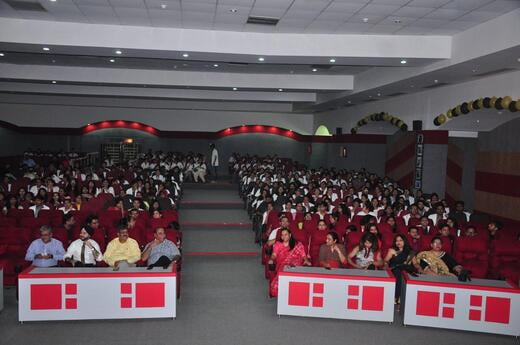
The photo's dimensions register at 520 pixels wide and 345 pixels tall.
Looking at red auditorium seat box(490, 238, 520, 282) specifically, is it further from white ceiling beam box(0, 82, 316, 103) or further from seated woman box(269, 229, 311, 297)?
white ceiling beam box(0, 82, 316, 103)

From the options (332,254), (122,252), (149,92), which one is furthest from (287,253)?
(149,92)

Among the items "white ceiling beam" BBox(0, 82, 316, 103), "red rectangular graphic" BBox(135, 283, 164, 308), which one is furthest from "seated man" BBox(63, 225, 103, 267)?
"white ceiling beam" BBox(0, 82, 316, 103)

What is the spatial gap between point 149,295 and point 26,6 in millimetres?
5773

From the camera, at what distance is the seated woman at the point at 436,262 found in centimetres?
778

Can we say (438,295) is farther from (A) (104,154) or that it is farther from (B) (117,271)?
(A) (104,154)

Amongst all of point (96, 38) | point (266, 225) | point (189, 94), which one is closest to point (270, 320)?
point (266, 225)

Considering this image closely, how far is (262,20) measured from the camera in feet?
30.3

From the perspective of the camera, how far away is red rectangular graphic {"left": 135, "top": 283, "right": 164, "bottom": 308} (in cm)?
698

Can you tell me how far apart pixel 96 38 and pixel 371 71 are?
8.01 m

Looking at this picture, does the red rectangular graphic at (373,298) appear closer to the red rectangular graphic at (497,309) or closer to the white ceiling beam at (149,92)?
the red rectangular graphic at (497,309)

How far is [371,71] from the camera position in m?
14.4

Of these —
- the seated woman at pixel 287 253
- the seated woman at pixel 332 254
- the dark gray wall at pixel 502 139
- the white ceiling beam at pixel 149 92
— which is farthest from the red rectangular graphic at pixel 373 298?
the white ceiling beam at pixel 149 92

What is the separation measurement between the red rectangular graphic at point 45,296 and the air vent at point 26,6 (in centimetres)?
505

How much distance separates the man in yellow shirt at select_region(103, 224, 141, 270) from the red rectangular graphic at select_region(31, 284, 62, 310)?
3.82ft
